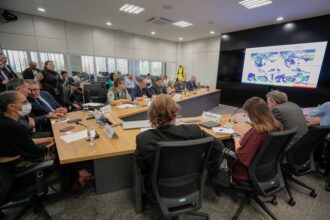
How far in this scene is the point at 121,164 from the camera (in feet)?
6.09

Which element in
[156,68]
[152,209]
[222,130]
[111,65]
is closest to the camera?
[152,209]

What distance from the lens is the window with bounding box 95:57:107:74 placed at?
22.2ft

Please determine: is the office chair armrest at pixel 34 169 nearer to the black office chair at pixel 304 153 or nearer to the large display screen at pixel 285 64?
the black office chair at pixel 304 153

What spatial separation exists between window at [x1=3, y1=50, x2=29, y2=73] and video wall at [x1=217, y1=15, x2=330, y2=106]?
724 centimetres

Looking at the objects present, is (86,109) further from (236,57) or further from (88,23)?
(236,57)

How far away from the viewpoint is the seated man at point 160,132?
3.53 ft

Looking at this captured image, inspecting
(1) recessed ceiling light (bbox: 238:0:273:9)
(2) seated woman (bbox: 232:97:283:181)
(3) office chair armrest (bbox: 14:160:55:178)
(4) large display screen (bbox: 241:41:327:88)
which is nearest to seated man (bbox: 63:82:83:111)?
(3) office chair armrest (bbox: 14:160:55:178)

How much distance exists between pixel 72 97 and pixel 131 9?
2.82 metres

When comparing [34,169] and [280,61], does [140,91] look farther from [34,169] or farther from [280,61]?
[280,61]

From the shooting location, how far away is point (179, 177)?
3.76 ft

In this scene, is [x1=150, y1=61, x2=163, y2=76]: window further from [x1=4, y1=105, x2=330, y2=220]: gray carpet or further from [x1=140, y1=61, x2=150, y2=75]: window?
[x1=4, y1=105, x2=330, y2=220]: gray carpet

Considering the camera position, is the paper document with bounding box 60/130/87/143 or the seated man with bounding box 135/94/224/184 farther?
the paper document with bounding box 60/130/87/143

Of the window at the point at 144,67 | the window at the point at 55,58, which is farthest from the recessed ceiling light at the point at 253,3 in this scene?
the window at the point at 55,58

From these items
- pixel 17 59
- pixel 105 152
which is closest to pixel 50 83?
pixel 17 59
